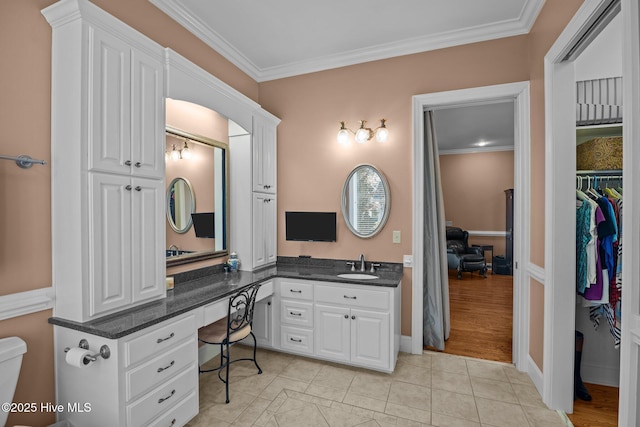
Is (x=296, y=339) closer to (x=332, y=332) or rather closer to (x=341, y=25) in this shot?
(x=332, y=332)

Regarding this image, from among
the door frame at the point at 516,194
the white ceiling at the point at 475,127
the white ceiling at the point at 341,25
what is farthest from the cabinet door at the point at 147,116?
the white ceiling at the point at 475,127

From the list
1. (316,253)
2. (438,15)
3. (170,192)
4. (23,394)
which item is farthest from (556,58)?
(23,394)

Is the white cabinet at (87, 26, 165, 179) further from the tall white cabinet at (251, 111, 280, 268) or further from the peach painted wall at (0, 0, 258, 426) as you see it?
the tall white cabinet at (251, 111, 280, 268)

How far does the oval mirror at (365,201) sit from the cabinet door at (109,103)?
2.01 m

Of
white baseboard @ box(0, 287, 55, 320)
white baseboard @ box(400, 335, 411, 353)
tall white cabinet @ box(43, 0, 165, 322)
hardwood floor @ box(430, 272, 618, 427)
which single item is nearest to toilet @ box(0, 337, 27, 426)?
white baseboard @ box(0, 287, 55, 320)

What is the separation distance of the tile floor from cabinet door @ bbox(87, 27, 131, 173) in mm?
1778

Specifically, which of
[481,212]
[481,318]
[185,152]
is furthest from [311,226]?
[481,212]

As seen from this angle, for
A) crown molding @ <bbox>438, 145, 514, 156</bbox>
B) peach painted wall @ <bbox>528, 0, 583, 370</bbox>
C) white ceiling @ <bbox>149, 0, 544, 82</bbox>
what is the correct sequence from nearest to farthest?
peach painted wall @ <bbox>528, 0, 583, 370</bbox>
white ceiling @ <bbox>149, 0, 544, 82</bbox>
crown molding @ <bbox>438, 145, 514, 156</bbox>

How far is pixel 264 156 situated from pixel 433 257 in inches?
81.8

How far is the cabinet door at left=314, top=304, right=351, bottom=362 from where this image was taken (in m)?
2.69

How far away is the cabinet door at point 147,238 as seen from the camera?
1.92 metres

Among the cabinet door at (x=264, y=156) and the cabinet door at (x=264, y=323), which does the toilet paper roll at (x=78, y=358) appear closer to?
the cabinet door at (x=264, y=323)

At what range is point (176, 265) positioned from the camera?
8.32ft

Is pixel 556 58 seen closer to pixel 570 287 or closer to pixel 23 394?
pixel 570 287
